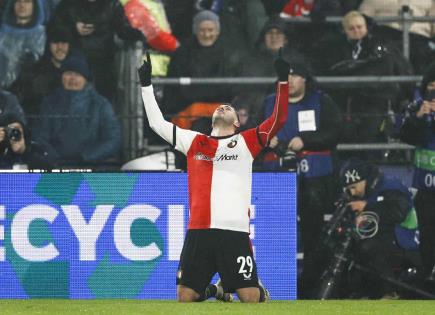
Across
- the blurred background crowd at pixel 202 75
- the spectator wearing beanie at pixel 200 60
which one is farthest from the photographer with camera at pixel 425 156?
the spectator wearing beanie at pixel 200 60

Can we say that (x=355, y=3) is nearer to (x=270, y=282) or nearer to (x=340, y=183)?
(x=340, y=183)

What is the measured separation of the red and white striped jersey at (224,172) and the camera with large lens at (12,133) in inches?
116

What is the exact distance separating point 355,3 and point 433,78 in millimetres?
1740

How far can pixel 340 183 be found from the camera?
13414mm

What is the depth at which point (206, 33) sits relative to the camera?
14.2 metres

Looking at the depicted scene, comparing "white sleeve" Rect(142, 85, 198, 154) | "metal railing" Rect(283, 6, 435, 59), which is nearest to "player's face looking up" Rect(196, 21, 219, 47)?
"metal railing" Rect(283, 6, 435, 59)

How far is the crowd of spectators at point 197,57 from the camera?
1402 centimetres

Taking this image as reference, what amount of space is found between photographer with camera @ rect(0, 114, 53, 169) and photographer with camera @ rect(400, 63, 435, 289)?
3681 mm

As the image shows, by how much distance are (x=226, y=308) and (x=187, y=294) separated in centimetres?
96

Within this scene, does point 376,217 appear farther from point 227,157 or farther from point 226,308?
point 226,308

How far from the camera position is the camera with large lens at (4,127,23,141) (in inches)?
511

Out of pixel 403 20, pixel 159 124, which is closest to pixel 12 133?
pixel 159 124

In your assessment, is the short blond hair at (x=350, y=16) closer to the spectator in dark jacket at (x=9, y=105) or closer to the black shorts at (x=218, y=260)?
the spectator in dark jacket at (x=9, y=105)

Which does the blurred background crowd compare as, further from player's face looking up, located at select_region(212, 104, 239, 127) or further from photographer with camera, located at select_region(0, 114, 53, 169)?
player's face looking up, located at select_region(212, 104, 239, 127)
